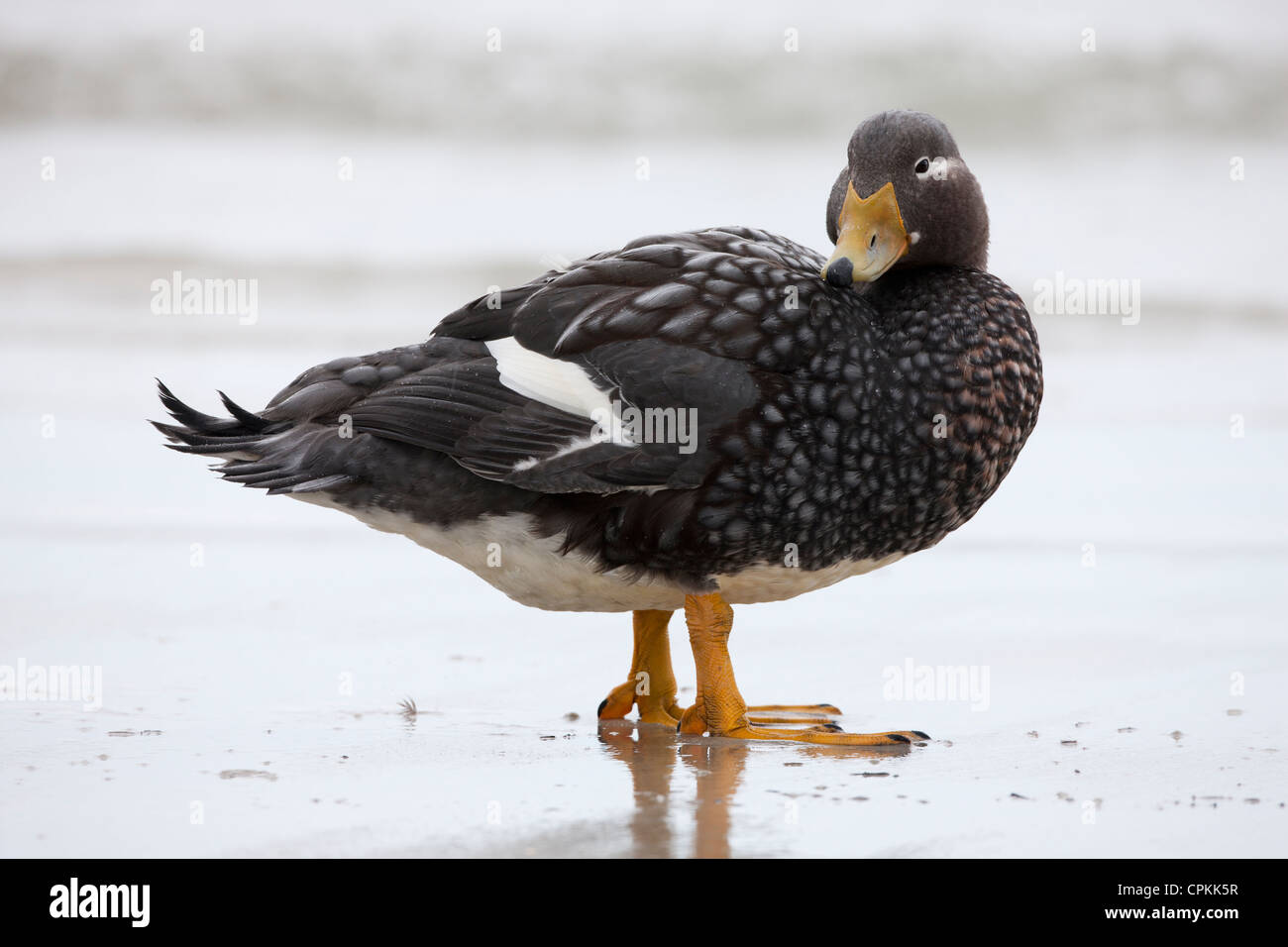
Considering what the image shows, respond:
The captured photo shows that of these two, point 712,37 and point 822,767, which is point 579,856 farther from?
point 712,37

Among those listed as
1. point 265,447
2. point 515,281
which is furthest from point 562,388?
point 515,281

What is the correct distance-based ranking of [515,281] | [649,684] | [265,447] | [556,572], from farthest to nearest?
[515,281], [649,684], [265,447], [556,572]

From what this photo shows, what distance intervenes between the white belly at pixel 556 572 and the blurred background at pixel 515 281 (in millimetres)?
407

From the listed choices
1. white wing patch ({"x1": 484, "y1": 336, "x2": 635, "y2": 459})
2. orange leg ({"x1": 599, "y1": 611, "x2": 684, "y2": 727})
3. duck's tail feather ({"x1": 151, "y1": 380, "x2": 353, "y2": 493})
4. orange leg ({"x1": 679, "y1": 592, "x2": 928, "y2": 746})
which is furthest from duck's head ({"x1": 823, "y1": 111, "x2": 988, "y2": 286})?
duck's tail feather ({"x1": 151, "y1": 380, "x2": 353, "y2": 493})

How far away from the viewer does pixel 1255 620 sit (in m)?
4.81

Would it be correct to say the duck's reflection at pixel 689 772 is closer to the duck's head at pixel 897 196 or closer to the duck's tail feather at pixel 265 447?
the duck's tail feather at pixel 265 447

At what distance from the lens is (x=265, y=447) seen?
3.75 meters

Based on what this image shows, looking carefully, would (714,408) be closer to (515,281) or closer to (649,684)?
(649,684)

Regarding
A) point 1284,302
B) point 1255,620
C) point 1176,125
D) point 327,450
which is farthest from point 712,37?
point 327,450

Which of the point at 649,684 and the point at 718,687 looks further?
the point at 649,684

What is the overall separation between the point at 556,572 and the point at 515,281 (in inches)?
260

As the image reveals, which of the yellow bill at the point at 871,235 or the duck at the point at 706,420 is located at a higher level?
the yellow bill at the point at 871,235

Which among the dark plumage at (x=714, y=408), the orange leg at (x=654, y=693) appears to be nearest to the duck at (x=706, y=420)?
the dark plumage at (x=714, y=408)

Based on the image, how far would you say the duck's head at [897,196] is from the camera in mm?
3662
